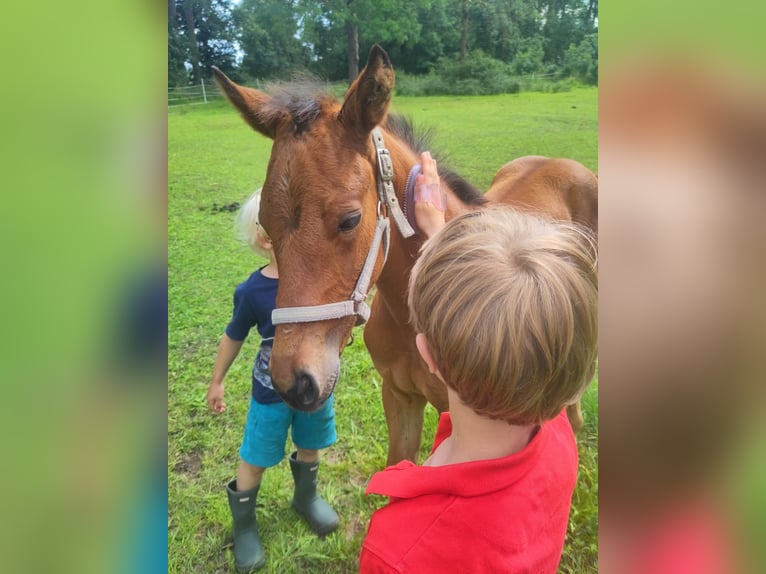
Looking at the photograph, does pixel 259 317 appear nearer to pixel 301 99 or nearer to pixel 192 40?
pixel 301 99

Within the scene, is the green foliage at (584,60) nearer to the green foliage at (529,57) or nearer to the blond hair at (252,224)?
the green foliage at (529,57)

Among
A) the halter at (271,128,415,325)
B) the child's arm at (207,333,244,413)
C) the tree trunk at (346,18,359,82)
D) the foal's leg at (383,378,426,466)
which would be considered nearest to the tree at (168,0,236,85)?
the tree trunk at (346,18,359,82)

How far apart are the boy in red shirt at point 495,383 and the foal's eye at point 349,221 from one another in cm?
42

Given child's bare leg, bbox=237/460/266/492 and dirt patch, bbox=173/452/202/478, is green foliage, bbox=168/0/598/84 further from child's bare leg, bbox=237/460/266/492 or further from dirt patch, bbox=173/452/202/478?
dirt patch, bbox=173/452/202/478

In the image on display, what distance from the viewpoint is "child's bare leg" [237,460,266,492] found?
1786 millimetres

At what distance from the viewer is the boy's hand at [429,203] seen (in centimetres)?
142

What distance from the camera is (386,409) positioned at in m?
1.90

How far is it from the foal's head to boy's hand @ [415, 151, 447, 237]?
0.20 m
